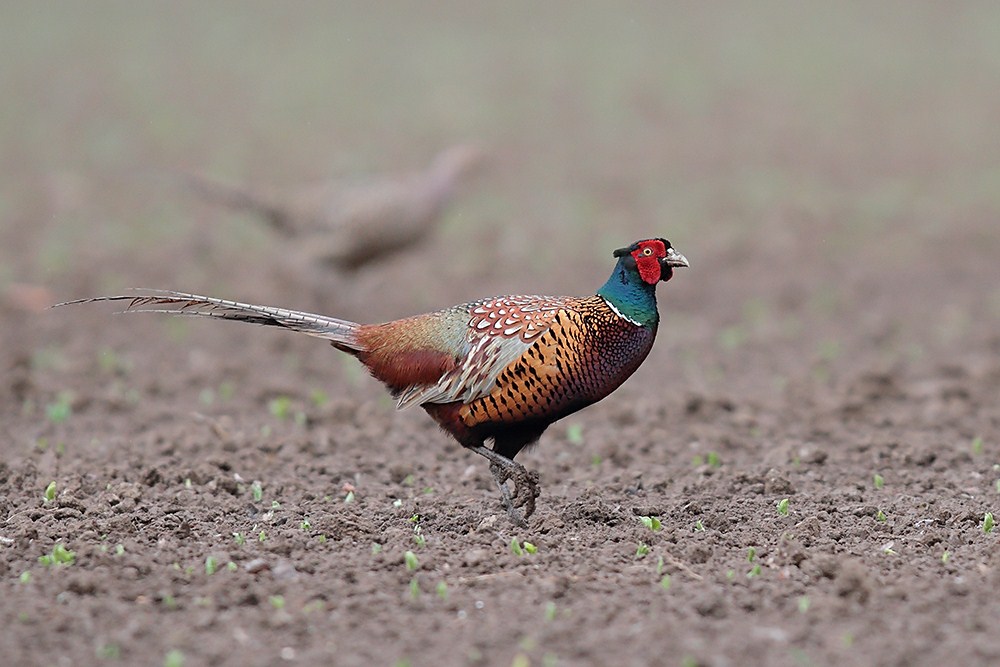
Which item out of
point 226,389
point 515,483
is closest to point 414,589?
point 515,483

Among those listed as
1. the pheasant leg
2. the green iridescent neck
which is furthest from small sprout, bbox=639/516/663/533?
the green iridescent neck

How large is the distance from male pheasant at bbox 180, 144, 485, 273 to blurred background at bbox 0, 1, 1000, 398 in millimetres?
251

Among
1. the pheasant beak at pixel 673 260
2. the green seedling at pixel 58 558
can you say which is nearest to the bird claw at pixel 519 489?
the pheasant beak at pixel 673 260

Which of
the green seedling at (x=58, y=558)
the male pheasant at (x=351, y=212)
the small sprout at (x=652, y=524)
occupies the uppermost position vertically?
the male pheasant at (x=351, y=212)

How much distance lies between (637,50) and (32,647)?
18.9m

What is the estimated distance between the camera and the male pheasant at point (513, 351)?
5.39 m

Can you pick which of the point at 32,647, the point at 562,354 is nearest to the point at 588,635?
the point at 562,354

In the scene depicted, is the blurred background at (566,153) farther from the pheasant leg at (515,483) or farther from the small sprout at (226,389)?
the pheasant leg at (515,483)

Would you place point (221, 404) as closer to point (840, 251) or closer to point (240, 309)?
point (240, 309)

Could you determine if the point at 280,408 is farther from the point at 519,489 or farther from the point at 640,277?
the point at 640,277

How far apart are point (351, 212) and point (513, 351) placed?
487 centimetres

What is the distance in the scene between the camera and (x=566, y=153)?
16094 millimetres

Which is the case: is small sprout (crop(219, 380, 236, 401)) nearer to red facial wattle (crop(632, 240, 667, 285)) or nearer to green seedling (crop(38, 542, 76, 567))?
green seedling (crop(38, 542, 76, 567))

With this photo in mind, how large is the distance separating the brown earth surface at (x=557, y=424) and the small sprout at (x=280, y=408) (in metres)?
0.12
